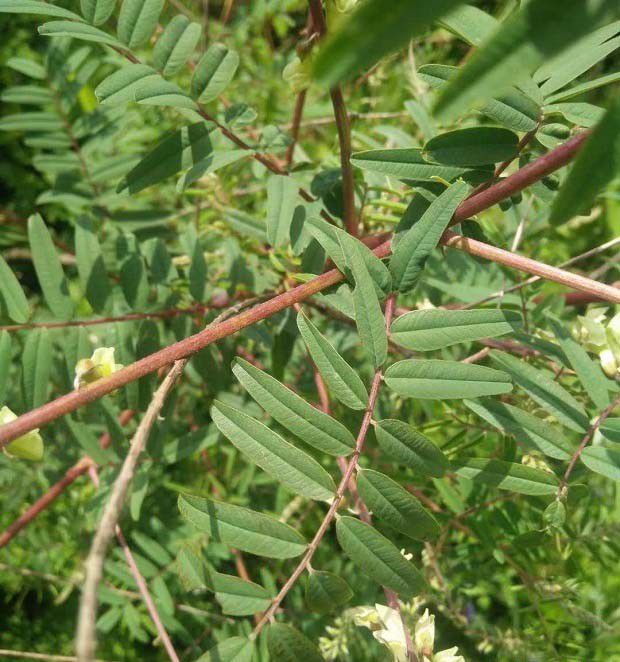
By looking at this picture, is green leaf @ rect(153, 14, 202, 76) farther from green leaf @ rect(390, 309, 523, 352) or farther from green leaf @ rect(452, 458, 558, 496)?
green leaf @ rect(452, 458, 558, 496)

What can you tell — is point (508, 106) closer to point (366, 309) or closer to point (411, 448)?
point (366, 309)

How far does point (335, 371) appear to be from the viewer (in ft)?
2.59

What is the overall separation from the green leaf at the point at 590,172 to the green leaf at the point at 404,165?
36cm

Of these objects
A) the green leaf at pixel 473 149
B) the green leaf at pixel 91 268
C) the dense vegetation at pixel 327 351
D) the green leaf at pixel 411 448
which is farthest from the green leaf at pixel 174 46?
the green leaf at pixel 411 448

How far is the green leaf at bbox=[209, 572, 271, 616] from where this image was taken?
76cm

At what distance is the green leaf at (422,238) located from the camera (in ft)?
2.52

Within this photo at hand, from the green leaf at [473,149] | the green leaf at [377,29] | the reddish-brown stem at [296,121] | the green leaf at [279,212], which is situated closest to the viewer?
the green leaf at [377,29]

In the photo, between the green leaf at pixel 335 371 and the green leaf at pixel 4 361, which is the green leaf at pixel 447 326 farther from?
the green leaf at pixel 4 361

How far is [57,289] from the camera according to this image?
43.6 inches

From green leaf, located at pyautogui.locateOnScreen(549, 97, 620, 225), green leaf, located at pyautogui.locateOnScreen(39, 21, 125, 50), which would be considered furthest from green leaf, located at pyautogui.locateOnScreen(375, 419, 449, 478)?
green leaf, located at pyautogui.locateOnScreen(39, 21, 125, 50)

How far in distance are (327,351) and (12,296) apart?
0.60 metres

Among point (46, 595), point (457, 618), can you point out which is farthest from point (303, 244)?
point (46, 595)

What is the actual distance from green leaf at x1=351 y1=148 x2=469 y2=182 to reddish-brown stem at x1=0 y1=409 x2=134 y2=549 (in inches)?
26.8

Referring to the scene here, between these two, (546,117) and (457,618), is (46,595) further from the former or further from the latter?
(546,117)
